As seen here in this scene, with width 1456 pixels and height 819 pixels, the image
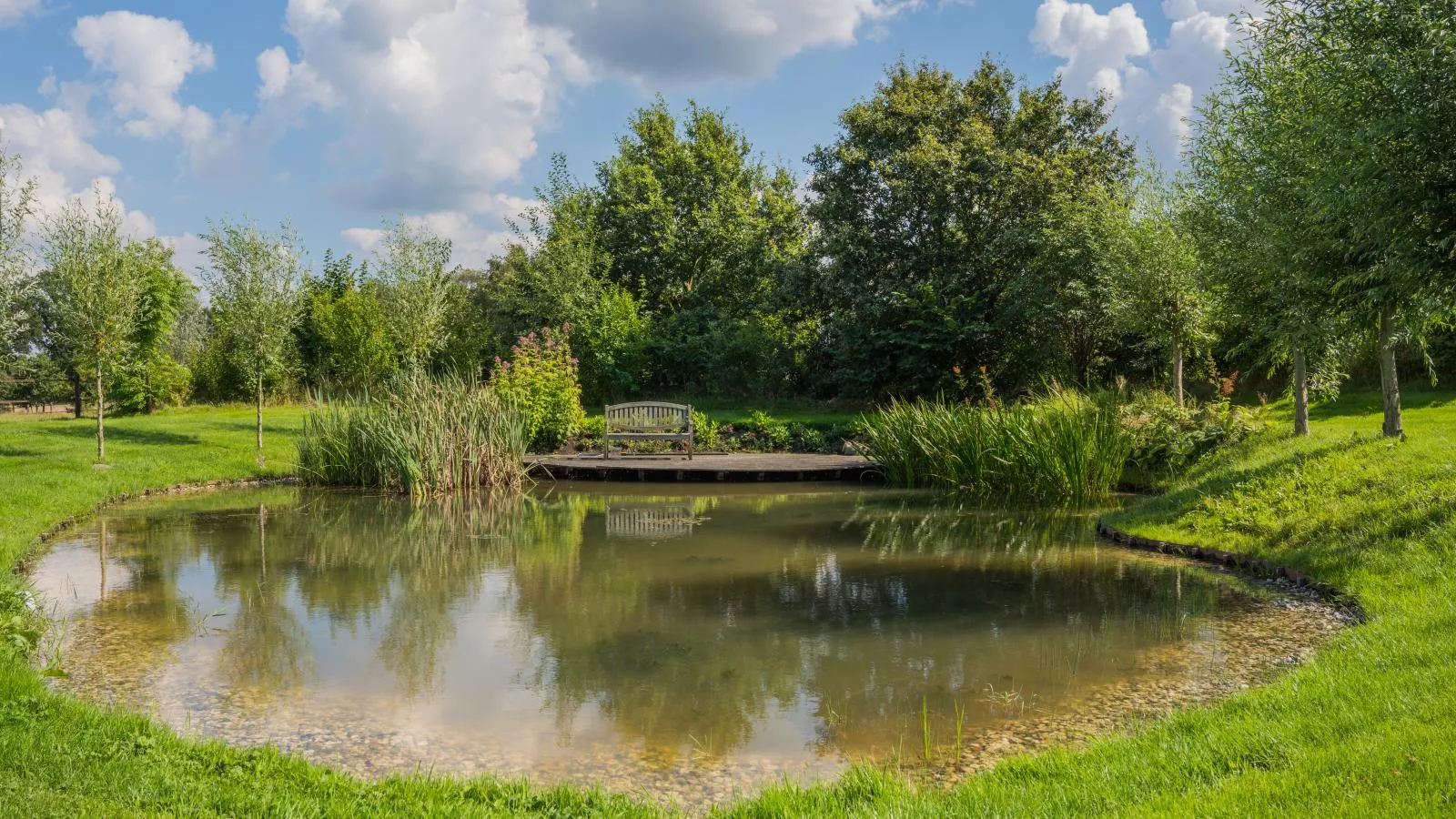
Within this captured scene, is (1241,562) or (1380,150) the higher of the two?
(1380,150)

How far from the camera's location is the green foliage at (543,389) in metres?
18.0

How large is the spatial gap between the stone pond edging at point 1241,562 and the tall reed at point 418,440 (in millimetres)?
8878

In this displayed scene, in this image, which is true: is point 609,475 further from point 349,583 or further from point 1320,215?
point 1320,215

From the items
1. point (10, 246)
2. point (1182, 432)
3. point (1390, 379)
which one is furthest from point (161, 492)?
point (1390, 379)

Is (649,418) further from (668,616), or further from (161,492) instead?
(668,616)

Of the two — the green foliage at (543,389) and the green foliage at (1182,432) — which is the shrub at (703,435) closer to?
the green foliage at (543,389)

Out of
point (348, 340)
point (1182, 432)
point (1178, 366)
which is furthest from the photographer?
point (348, 340)

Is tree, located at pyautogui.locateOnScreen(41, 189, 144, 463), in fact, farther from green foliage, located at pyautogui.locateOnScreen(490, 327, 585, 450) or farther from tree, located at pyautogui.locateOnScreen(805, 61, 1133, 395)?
tree, located at pyautogui.locateOnScreen(805, 61, 1133, 395)

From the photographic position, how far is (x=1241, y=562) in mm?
8477

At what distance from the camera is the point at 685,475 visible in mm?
16422

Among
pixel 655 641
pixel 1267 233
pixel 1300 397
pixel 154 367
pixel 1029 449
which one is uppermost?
pixel 1267 233

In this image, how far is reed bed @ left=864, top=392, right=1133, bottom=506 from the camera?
12.8 meters

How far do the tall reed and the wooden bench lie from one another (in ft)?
8.49

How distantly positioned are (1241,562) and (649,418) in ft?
38.0
